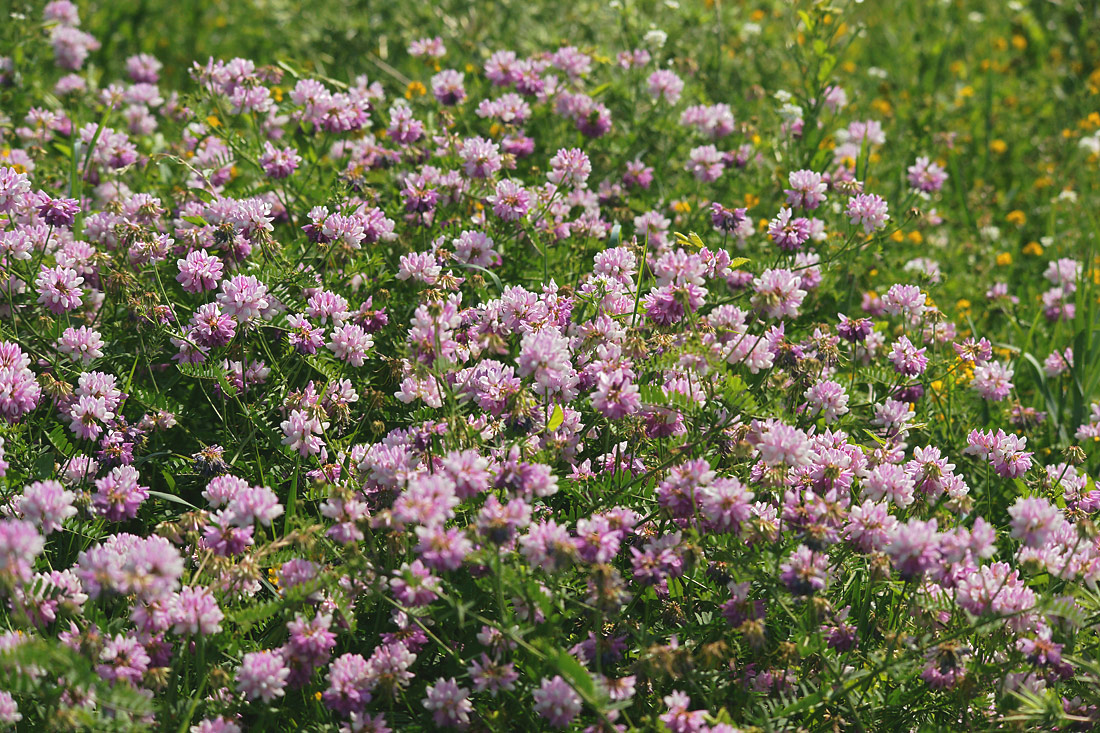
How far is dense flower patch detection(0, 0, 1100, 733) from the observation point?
242 centimetres

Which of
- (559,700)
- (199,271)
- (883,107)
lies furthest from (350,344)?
(883,107)

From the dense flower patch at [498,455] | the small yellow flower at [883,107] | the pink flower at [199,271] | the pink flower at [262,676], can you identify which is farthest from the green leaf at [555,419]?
the small yellow flower at [883,107]

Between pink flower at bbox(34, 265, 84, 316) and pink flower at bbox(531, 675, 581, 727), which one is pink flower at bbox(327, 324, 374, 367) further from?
pink flower at bbox(531, 675, 581, 727)

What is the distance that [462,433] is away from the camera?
104 inches

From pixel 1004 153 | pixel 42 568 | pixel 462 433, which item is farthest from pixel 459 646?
pixel 1004 153

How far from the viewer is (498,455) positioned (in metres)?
2.68

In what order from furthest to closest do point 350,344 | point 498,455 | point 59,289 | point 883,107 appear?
point 883,107 < point 59,289 < point 350,344 < point 498,455

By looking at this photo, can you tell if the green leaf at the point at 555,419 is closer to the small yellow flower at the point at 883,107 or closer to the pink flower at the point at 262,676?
the pink flower at the point at 262,676

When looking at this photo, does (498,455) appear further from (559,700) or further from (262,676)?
(262,676)

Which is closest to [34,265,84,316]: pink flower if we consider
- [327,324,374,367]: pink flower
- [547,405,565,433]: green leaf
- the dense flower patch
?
the dense flower patch

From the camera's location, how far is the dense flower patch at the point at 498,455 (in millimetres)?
2424

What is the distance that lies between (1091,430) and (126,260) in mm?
3348

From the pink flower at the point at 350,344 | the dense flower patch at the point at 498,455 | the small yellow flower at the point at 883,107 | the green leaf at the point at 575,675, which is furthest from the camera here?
the small yellow flower at the point at 883,107

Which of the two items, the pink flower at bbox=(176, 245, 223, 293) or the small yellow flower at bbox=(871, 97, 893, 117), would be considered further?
the small yellow flower at bbox=(871, 97, 893, 117)
